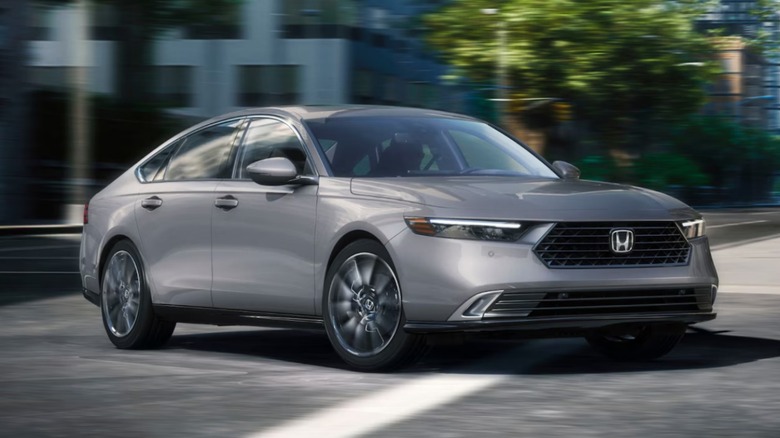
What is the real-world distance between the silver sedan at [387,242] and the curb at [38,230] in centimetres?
1771

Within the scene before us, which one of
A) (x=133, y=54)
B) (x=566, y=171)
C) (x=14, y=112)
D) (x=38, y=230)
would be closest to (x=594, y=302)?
(x=566, y=171)

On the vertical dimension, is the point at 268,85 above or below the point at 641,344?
below

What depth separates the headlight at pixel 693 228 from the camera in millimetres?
8258

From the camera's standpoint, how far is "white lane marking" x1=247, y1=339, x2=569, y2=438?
6.27 meters

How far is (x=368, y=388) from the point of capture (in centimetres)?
755

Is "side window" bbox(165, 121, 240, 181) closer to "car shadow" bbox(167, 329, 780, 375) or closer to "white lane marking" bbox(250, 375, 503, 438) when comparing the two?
"car shadow" bbox(167, 329, 780, 375)

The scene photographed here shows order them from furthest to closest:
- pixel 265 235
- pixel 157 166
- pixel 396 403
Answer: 1. pixel 157 166
2. pixel 265 235
3. pixel 396 403

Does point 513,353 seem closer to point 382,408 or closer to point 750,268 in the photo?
point 382,408

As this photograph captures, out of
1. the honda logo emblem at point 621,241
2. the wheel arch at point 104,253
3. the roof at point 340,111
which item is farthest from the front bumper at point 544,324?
the wheel arch at point 104,253

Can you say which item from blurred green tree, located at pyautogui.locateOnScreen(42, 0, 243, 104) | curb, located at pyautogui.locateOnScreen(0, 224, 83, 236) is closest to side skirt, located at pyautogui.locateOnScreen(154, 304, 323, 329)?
curb, located at pyautogui.locateOnScreen(0, 224, 83, 236)

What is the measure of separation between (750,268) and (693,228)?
9533 mm

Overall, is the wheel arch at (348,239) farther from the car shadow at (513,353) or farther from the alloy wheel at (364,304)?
the car shadow at (513,353)

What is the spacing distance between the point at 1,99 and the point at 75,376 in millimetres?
24052

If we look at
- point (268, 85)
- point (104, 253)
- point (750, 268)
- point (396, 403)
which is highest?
point (396, 403)
